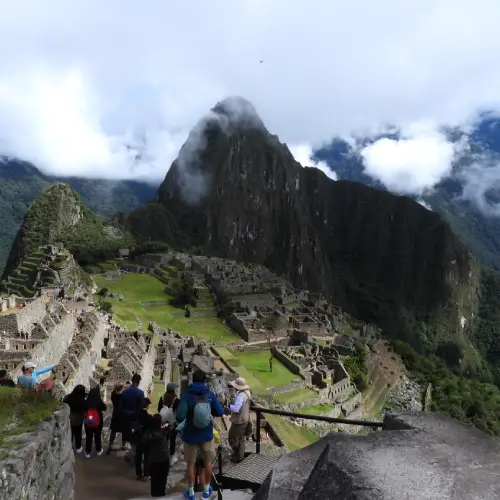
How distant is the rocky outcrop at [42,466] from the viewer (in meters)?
4.35

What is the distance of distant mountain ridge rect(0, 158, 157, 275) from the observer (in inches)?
3484

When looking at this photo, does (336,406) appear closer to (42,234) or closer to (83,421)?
(83,421)

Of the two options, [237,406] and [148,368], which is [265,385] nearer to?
[148,368]

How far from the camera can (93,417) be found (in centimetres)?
839

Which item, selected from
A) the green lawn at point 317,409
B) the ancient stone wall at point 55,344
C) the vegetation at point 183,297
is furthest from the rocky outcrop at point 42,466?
the vegetation at point 183,297

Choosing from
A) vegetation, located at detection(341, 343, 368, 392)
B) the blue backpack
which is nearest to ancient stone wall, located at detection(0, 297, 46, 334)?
the blue backpack

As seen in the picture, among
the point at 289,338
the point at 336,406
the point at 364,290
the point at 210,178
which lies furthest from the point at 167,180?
the point at 336,406

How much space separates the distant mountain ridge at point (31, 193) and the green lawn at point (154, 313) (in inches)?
1377

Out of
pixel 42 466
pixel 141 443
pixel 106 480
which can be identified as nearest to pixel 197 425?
pixel 42 466

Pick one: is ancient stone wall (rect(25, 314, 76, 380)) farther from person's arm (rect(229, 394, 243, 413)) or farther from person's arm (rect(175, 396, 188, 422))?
person's arm (rect(175, 396, 188, 422))

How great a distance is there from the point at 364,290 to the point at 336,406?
120825 mm

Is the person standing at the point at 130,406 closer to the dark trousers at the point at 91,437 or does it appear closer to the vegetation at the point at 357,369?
the dark trousers at the point at 91,437

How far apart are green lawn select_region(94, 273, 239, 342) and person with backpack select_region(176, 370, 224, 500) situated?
25.1 metres

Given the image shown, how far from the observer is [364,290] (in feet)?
472
